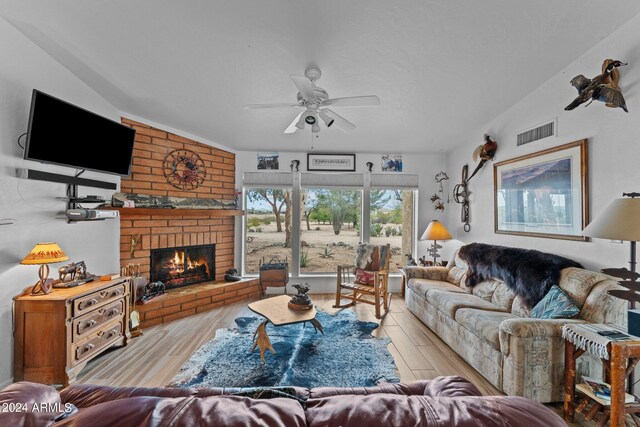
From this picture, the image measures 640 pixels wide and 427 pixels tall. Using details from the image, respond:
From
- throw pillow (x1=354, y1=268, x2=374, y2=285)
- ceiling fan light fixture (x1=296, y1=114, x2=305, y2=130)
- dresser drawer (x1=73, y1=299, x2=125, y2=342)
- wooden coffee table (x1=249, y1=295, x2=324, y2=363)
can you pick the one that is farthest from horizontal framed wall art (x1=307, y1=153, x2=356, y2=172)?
dresser drawer (x1=73, y1=299, x2=125, y2=342)

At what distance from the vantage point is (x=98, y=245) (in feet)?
9.38

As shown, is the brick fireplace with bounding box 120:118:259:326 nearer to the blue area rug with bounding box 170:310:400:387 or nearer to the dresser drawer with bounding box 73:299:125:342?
the dresser drawer with bounding box 73:299:125:342

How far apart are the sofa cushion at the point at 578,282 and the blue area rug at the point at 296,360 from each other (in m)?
1.54

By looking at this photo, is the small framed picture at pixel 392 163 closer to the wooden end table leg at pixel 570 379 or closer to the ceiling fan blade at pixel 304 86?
the ceiling fan blade at pixel 304 86

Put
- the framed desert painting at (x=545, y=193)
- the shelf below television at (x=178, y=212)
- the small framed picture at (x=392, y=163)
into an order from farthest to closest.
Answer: the small framed picture at (x=392, y=163), the shelf below television at (x=178, y=212), the framed desert painting at (x=545, y=193)

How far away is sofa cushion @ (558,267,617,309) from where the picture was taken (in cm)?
199

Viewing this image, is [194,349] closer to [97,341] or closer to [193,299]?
[97,341]

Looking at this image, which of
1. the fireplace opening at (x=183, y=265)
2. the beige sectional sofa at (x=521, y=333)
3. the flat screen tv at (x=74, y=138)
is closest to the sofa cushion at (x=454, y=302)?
the beige sectional sofa at (x=521, y=333)

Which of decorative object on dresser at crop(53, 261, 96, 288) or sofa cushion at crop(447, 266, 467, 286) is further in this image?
sofa cushion at crop(447, 266, 467, 286)

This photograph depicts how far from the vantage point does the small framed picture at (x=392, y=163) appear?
15.1 feet

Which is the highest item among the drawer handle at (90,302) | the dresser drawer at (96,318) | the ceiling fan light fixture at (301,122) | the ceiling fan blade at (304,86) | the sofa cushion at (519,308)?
the ceiling fan blade at (304,86)

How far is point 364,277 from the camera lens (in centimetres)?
384

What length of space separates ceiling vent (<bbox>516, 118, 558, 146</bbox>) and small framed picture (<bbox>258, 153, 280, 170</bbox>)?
339cm

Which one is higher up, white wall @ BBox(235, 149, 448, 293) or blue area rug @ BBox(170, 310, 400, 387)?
white wall @ BBox(235, 149, 448, 293)
